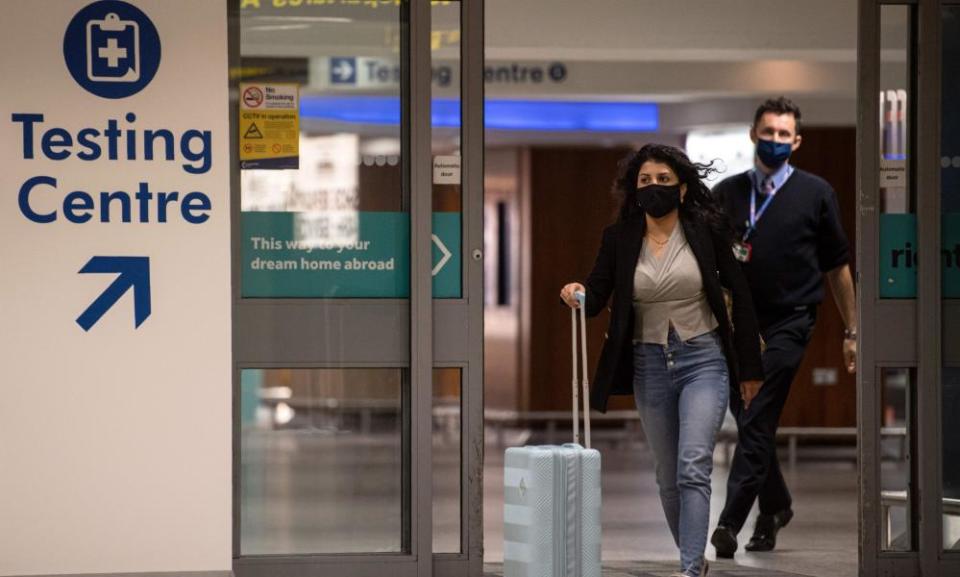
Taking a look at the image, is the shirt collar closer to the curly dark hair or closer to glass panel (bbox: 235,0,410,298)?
the curly dark hair

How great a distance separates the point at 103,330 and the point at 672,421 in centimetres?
214

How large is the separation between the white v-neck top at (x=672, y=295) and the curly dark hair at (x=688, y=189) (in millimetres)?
142

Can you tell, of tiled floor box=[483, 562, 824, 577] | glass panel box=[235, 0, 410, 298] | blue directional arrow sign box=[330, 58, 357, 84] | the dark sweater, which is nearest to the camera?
glass panel box=[235, 0, 410, 298]

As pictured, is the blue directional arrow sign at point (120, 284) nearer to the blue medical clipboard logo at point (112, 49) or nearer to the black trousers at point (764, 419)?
the blue medical clipboard logo at point (112, 49)

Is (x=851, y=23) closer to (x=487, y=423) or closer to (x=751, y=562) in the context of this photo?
(x=751, y=562)

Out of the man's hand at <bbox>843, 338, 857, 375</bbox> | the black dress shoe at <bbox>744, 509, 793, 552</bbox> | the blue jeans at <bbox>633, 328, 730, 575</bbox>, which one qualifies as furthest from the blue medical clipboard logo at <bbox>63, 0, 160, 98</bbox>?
the black dress shoe at <bbox>744, 509, 793, 552</bbox>

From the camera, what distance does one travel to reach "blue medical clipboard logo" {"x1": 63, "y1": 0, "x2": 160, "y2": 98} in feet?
19.2

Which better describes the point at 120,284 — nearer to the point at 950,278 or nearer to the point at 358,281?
the point at 358,281

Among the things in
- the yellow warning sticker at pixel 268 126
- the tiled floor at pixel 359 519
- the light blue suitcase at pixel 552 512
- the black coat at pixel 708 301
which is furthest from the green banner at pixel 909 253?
the yellow warning sticker at pixel 268 126

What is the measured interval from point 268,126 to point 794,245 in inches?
99.3

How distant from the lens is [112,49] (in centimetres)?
586

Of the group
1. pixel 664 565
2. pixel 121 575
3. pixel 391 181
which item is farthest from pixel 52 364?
pixel 664 565

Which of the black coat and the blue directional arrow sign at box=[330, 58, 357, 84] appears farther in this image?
the blue directional arrow sign at box=[330, 58, 357, 84]

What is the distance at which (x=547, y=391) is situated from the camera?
14172 mm
